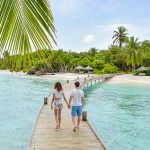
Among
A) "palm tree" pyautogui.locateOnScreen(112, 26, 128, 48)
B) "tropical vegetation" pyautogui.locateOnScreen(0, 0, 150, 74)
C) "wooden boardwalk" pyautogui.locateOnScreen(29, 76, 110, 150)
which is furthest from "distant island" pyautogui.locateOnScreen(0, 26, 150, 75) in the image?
"tropical vegetation" pyautogui.locateOnScreen(0, 0, 150, 74)

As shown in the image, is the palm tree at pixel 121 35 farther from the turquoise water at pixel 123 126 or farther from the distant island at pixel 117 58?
the turquoise water at pixel 123 126

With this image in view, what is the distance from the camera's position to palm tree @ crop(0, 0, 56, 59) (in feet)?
7.61

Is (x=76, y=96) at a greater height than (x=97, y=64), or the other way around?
(x=97, y=64)

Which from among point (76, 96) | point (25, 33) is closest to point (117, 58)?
point (76, 96)

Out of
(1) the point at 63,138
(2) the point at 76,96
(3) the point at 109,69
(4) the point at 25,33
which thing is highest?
(4) the point at 25,33

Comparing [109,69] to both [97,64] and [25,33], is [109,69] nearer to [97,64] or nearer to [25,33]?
[97,64]

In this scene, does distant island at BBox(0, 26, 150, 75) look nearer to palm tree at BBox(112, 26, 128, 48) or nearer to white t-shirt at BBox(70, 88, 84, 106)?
palm tree at BBox(112, 26, 128, 48)

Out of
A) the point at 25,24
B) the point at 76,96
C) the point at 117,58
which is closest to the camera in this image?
the point at 25,24

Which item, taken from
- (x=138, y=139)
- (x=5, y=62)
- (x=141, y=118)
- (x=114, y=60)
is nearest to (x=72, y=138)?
(x=138, y=139)

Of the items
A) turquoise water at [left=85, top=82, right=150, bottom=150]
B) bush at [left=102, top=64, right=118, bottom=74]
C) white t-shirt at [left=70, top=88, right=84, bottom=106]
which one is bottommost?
turquoise water at [left=85, top=82, right=150, bottom=150]

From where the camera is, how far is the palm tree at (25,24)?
2.32 metres

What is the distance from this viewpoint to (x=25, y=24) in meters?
2.34

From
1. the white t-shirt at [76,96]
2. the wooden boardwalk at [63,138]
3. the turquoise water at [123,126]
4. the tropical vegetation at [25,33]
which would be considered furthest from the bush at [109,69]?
the tropical vegetation at [25,33]

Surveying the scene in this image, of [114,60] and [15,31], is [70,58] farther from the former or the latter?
[15,31]
